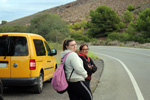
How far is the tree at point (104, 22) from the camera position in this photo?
211 feet

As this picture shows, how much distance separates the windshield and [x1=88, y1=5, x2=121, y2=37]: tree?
57.5 m

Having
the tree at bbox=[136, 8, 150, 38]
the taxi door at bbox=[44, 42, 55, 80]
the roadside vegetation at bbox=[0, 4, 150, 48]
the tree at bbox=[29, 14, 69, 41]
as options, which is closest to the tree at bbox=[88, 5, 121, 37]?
the roadside vegetation at bbox=[0, 4, 150, 48]

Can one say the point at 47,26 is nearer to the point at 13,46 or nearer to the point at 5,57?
the point at 13,46

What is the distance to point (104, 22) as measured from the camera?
64.8 metres

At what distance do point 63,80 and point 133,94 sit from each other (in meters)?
3.80

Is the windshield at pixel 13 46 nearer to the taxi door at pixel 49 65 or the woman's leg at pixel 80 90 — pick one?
the taxi door at pixel 49 65

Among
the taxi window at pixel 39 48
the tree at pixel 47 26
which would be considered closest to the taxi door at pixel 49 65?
the taxi window at pixel 39 48

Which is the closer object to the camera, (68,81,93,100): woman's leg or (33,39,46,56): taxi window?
(68,81,93,100): woman's leg

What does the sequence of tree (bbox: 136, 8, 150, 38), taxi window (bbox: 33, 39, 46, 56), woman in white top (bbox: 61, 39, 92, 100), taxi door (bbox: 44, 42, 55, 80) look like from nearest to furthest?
1. woman in white top (bbox: 61, 39, 92, 100)
2. taxi window (bbox: 33, 39, 46, 56)
3. taxi door (bbox: 44, 42, 55, 80)
4. tree (bbox: 136, 8, 150, 38)

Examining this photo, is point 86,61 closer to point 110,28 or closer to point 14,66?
point 14,66

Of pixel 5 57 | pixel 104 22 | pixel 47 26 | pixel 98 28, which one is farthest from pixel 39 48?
pixel 98 28

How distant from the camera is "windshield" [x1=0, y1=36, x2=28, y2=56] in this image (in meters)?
7.09

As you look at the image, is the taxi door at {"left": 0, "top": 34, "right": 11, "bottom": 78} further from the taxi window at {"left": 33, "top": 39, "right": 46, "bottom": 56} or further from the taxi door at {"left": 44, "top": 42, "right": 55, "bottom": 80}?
the taxi door at {"left": 44, "top": 42, "right": 55, "bottom": 80}

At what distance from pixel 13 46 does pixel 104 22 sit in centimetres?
5876
